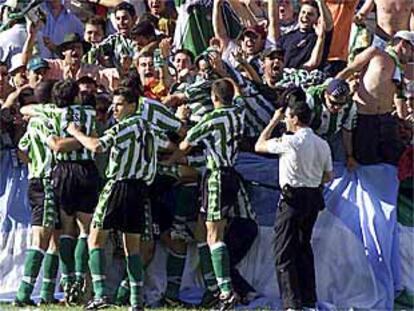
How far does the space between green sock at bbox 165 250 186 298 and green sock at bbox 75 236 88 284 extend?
732mm

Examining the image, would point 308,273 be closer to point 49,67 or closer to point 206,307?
point 206,307

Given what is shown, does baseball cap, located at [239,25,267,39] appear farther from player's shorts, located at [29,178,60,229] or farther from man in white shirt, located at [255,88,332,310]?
player's shorts, located at [29,178,60,229]

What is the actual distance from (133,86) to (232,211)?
145 cm

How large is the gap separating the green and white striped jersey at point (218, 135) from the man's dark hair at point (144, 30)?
1.58 m

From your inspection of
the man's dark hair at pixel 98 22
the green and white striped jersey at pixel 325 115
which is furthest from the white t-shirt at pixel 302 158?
the man's dark hair at pixel 98 22

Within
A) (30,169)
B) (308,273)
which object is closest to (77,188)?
(30,169)

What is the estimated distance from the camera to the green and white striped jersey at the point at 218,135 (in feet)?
36.8

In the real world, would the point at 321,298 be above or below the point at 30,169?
below

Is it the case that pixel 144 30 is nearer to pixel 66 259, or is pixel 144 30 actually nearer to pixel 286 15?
pixel 286 15

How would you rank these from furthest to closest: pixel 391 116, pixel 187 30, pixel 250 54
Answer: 1. pixel 187 30
2. pixel 250 54
3. pixel 391 116

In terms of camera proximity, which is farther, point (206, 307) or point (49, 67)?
point (49, 67)

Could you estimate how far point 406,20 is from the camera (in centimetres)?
1293

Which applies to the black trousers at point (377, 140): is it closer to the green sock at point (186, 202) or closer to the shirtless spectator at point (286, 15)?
the green sock at point (186, 202)

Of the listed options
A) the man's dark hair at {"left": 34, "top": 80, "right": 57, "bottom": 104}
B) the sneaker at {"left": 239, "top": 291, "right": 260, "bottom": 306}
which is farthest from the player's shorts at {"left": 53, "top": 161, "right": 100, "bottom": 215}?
the sneaker at {"left": 239, "top": 291, "right": 260, "bottom": 306}
